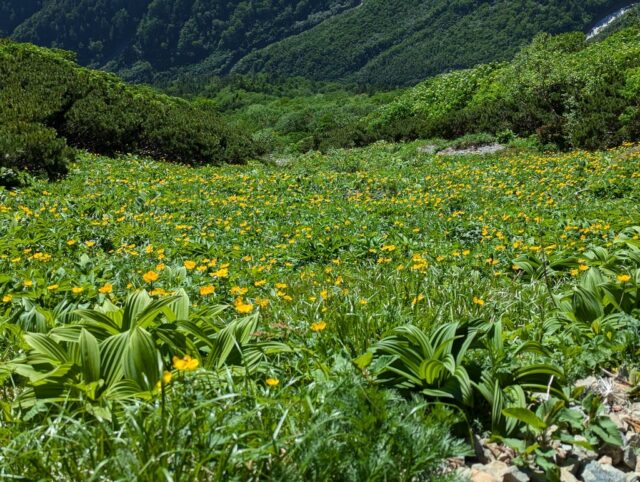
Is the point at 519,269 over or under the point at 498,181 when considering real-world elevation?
over

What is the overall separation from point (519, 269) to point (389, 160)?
1323cm

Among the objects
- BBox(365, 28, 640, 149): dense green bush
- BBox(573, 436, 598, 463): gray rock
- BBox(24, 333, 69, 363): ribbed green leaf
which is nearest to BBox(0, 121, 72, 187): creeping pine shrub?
BBox(24, 333, 69, 363): ribbed green leaf

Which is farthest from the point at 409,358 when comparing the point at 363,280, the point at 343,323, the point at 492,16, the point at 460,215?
the point at 492,16

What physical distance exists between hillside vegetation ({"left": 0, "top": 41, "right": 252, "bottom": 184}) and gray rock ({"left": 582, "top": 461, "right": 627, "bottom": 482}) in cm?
1134

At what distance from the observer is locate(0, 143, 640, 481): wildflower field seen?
203 cm

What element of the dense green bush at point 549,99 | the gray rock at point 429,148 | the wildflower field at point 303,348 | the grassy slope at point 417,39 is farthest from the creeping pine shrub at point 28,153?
the grassy slope at point 417,39

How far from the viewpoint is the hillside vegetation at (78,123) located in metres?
11.2

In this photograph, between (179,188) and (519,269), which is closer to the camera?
(519,269)

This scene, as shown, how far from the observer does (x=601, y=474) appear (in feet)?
7.36

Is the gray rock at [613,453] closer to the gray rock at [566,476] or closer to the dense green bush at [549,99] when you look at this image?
the gray rock at [566,476]

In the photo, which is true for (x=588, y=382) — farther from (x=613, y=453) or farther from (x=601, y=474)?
(x=601, y=474)

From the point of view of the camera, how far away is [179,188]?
11.0 meters

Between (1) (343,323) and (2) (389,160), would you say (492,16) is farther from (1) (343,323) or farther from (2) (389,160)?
(1) (343,323)

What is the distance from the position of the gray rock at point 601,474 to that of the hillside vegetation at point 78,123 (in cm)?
1134
